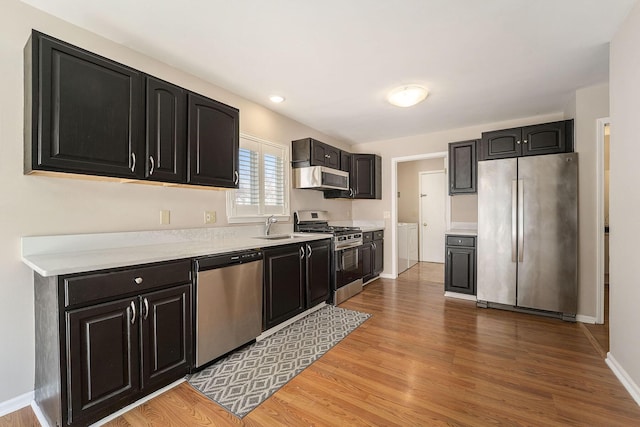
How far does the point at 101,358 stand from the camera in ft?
5.03

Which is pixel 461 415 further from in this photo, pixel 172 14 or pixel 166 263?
pixel 172 14

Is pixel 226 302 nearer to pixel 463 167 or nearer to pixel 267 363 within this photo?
pixel 267 363

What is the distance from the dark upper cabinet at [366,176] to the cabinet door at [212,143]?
2.62 m

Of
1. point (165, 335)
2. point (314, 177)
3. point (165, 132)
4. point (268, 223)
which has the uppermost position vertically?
point (165, 132)

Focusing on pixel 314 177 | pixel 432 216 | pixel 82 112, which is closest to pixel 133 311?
pixel 82 112

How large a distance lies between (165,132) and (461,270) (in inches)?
152

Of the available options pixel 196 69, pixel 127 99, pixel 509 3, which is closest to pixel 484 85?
pixel 509 3

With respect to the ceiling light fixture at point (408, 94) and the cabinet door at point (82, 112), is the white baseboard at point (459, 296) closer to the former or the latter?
the ceiling light fixture at point (408, 94)

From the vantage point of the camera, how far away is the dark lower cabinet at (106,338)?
1.42 metres

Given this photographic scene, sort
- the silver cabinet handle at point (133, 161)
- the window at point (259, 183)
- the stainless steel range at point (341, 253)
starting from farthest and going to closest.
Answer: the stainless steel range at point (341, 253) → the window at point (259, 183) → the silver cabinet handle at point (133, 161)

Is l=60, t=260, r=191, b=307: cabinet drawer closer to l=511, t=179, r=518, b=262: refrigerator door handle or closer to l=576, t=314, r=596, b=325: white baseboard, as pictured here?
l=511, t=179, r=518, b=262: refrigerator door handle

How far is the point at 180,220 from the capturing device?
2553mm

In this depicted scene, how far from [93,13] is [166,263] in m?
1.74

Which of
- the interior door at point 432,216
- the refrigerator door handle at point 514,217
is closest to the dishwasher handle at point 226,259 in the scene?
the refrigerator door handle at point 514,217
